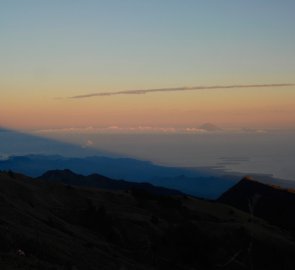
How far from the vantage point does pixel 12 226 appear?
34.0 meters

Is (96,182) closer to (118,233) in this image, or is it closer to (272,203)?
(272,203)

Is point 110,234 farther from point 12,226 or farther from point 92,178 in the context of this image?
point 92,178

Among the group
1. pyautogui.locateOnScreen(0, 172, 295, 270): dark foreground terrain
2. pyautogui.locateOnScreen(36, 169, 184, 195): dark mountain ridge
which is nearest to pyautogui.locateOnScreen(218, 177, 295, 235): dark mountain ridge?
pyautogui.locateOnScreen(0, 172, 295, 270): dark foreground terrain

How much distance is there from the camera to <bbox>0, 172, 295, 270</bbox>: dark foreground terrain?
3312 cm

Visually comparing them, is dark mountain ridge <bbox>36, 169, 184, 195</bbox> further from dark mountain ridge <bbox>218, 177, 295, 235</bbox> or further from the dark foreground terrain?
the dark foreground terrain

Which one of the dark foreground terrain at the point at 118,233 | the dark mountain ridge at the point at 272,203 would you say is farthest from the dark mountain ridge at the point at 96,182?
the dark foreground terrain at the point at 118,233

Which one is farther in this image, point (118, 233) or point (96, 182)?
point (96, 182)

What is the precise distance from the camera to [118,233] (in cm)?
5109

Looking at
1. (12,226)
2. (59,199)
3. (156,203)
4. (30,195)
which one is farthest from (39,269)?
(156,203)

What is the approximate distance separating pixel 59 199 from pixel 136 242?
42.5ft

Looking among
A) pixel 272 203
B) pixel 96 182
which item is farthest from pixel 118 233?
pixel 96 182

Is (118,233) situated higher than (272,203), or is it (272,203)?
(118,233)

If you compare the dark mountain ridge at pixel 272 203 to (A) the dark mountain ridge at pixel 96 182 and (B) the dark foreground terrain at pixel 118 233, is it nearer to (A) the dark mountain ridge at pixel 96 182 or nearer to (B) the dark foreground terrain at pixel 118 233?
(B) the dark foreground terrain at pixel 118 233

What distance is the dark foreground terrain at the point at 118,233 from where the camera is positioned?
33.1 meters
